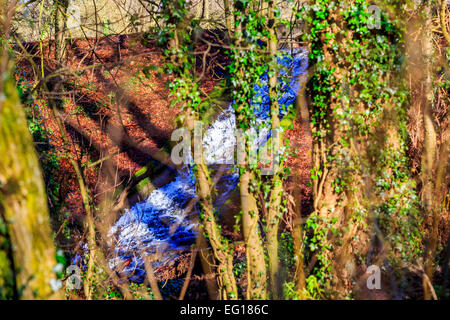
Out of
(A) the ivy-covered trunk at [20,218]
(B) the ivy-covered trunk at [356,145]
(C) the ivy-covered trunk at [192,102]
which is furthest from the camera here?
(B) the ivy-covered trunk at [356,145]

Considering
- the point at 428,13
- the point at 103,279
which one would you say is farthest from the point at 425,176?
the point at 103,279

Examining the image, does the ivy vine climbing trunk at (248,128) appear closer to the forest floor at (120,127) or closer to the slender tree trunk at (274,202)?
the slender tree trunk at (274,202)

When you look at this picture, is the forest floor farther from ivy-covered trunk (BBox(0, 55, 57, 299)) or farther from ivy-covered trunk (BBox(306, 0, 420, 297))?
ivy-covered trunk (BBox(0, 55, 57, 299))

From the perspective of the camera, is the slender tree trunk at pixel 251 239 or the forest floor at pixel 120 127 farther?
the forest floor at pixel 120 127

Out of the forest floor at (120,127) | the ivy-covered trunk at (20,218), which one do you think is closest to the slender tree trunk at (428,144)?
the forest floor at (120,127)

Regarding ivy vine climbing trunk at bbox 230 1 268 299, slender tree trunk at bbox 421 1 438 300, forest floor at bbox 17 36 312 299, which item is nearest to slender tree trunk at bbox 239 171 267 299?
ivy vine climbing trunk at bbox 230 1 268 299

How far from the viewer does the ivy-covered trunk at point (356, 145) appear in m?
4.34

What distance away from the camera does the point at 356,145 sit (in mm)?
4457

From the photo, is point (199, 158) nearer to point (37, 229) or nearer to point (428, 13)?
point (37, 229)
